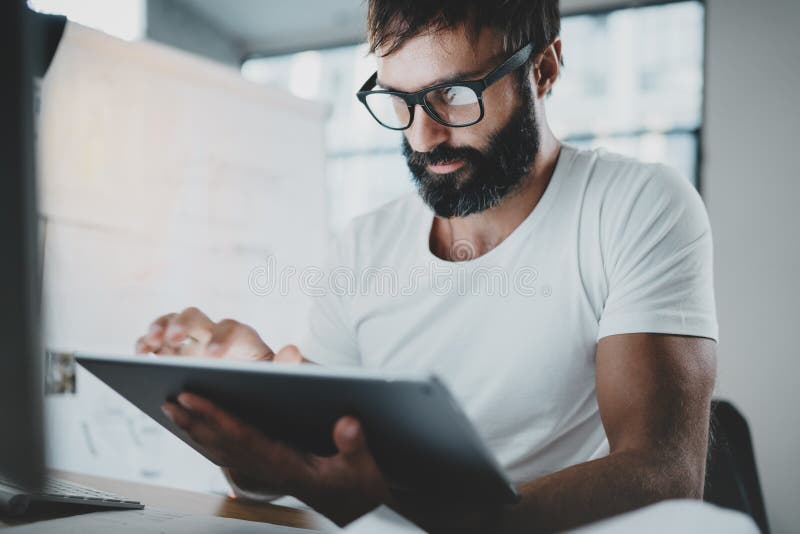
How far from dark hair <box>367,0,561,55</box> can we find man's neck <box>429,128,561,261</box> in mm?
172

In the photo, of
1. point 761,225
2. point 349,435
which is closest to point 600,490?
point 349,435

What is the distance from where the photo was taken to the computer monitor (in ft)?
1.30

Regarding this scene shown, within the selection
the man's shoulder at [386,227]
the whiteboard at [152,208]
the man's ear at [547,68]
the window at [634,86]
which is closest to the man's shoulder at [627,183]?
the man's ear at [547,68]

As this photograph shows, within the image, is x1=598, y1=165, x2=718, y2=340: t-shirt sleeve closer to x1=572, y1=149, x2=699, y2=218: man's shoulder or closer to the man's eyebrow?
x1=572, y1=149, x2=699, y2=218: man's shoulder

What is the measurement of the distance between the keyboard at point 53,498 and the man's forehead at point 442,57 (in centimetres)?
72

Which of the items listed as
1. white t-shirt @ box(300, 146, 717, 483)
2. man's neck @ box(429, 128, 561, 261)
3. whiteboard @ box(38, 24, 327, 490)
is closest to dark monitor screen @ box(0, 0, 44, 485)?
white t-shirt @ box(300, 146, 717, 483)

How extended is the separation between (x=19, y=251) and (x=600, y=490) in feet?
1.89

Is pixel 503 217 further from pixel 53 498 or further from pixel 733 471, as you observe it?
pixel 53 498

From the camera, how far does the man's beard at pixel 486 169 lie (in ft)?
3.71

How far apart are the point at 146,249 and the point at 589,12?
2408mm

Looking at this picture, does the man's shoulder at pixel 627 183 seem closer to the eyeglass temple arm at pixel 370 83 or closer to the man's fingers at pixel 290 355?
the eyeglass temple arm at pixel 370 83

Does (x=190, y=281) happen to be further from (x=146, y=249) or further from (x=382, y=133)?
(x=382, y=133)

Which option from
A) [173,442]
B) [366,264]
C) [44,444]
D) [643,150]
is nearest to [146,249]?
[173,442]

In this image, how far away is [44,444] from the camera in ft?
1.38
